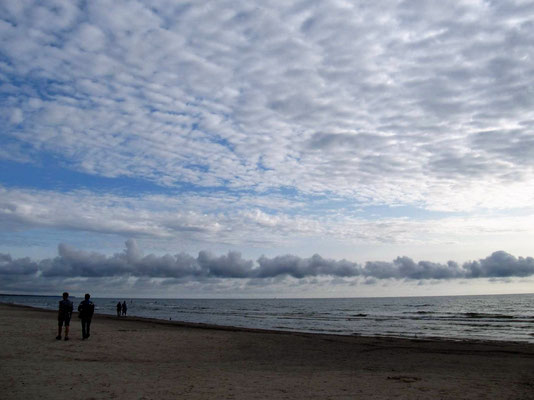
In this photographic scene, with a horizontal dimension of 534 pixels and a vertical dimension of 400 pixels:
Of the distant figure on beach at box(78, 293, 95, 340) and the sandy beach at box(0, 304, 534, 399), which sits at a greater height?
the distant figure on beach at box(78, 293, 95, 340)

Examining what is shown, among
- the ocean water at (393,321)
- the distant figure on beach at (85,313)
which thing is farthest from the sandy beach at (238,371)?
the ocean water at (393,321)

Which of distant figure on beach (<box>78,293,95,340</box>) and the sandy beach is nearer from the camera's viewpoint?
the sandy beach

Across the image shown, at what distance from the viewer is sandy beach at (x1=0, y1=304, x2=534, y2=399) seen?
10.4m

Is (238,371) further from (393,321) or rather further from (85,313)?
(393,321)

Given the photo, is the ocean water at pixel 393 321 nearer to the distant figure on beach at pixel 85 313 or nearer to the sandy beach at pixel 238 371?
the sandy beach at pixel 238 371

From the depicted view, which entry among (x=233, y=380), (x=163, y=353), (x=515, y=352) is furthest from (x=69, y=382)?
(x=515, y=352)

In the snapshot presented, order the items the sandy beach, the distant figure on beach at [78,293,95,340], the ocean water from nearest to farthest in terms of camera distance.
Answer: the sandy beach
the distant figure on beach at [78,293,95,340]
the ocean water

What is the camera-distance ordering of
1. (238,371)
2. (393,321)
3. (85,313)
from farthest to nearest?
1. (393,321)
2. (85,313)
3. (238,371)

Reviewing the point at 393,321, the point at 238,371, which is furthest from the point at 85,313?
the point at 393,321

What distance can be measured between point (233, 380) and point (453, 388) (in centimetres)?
601

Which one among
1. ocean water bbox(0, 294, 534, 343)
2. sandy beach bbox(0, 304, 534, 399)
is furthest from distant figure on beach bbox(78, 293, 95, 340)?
ocean water bbox(0, 294, 534, 343)

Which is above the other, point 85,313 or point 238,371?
point 85,313

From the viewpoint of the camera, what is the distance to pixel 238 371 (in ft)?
45.6

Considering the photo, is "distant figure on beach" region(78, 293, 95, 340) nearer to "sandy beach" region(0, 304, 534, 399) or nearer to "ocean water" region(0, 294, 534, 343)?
"sandy beach" region(0, 304, 534, 399)
